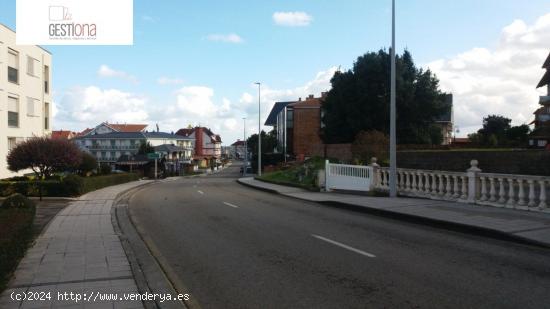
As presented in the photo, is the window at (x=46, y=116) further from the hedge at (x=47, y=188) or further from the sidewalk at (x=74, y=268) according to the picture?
the sidewalk at (x=74, y=268)

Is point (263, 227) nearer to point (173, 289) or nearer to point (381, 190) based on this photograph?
point (173, 289)

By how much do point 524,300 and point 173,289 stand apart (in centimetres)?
447

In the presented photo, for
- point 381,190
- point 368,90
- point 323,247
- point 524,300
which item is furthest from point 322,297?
point 368,90

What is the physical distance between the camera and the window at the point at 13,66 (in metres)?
36.6

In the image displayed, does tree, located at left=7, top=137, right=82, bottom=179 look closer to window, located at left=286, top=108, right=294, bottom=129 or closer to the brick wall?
the brick wall

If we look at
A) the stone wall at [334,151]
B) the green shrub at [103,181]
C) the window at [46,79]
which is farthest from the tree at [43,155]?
the window at [46,79]

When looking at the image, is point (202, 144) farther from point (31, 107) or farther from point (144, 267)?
point (144, 267)

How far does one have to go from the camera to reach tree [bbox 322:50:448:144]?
141ft

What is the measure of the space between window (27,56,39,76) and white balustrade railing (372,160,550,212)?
32308 mm

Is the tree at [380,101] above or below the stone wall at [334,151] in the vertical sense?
above

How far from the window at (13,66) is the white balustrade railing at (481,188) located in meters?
29.8

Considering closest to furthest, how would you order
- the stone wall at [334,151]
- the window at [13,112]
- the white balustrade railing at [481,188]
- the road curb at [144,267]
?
the road curb at [144,267] → the white balustrade railing at [481,188] → the stone wall at [334,151] → the window at [13,112]

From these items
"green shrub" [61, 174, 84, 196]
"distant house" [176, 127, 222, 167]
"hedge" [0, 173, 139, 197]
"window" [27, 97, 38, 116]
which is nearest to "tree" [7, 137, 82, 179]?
"hedge" [0, 173, 139, 197]

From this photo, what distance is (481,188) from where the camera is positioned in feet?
50.8
